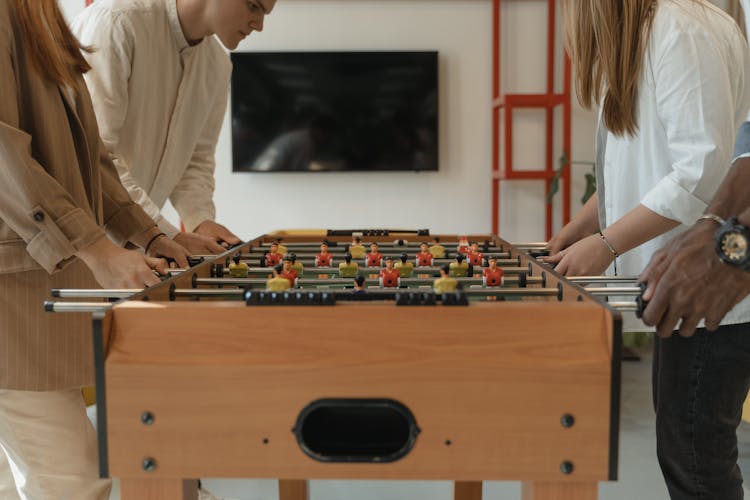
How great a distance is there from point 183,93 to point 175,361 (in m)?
1.61

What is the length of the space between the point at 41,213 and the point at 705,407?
1381mm

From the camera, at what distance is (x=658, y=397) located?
155 centimetres

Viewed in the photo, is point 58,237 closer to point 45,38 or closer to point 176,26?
point 45,38

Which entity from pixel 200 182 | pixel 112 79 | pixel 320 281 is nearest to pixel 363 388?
pixel 320 281

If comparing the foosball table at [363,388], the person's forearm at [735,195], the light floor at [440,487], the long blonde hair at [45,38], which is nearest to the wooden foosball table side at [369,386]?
the foosball table at [363,388]

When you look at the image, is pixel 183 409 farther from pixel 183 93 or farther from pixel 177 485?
pixel 183 93

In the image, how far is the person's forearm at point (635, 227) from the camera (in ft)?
4.84

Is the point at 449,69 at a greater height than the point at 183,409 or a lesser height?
greater

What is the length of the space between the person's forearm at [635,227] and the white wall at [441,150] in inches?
128

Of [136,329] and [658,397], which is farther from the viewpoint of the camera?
[658,397]

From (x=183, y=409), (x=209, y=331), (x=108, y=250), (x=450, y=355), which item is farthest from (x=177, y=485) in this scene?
(x=108, y=250)

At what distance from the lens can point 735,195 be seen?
1163 mm

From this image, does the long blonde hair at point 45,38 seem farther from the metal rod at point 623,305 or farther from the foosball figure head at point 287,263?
the metal rod at point 623,305

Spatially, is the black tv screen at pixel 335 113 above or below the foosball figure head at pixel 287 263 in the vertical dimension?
above
